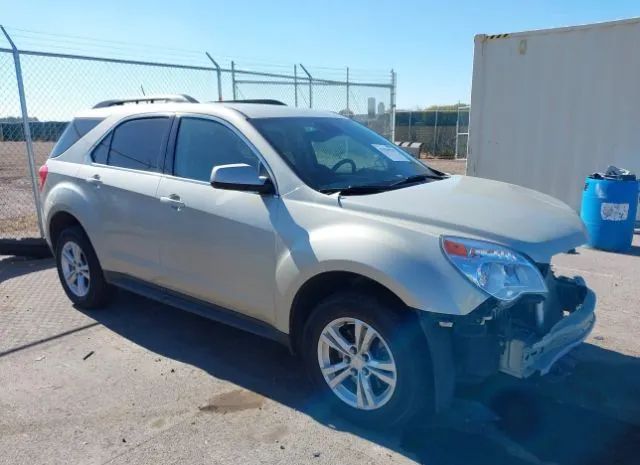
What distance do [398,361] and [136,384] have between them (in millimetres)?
1915

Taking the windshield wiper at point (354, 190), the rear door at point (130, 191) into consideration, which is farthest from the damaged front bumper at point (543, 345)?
the rear door at point (130, 191)

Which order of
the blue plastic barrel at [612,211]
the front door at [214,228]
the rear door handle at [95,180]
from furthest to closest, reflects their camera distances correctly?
the blue plastic barrel at [612,211] < the rear door handle at [95,180] < the front door at [214,228]

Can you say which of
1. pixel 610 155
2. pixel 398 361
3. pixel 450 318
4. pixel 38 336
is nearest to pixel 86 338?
pixel 38 336

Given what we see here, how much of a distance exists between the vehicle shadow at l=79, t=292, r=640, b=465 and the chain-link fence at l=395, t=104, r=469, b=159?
19054mm

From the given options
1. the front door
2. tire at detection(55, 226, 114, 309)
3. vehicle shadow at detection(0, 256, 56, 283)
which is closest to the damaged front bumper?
A: the front door

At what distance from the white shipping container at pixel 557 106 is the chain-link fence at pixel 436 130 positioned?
12993 mm

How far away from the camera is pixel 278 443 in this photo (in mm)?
3111

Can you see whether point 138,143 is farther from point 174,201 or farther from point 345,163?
point 345,163

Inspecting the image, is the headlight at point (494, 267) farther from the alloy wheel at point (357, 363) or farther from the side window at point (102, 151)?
the side window at point (102, 151)

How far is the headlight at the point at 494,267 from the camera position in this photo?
9.03 ft

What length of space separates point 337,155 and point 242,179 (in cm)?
89

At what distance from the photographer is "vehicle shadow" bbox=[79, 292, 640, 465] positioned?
3.01 meters

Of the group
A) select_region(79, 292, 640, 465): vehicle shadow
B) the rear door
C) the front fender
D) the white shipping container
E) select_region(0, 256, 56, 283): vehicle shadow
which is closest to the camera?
the front fender

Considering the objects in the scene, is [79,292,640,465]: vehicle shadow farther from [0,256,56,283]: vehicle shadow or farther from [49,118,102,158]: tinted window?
[0,256,56,283]: vehicle shadow
